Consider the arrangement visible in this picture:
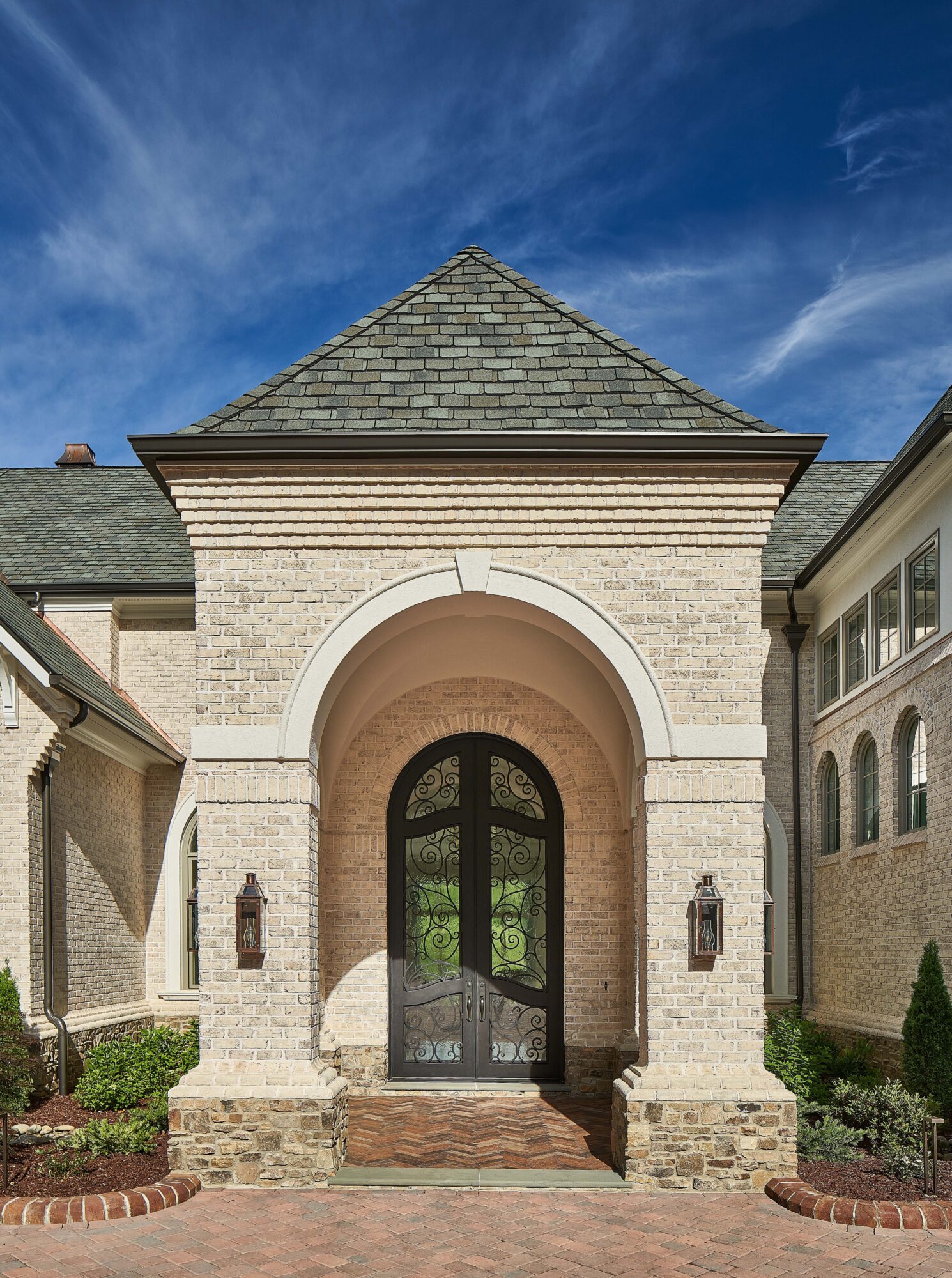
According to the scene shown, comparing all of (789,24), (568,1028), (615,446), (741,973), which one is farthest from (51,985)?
(789,24)

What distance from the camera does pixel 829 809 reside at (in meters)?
15.2

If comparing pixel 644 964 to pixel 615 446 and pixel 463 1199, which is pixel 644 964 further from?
pixel 615 446

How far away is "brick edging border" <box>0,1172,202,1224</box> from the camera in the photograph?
798 centimetres

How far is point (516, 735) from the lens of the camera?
42.4 ft

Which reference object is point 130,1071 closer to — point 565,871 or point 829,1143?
point 565,871

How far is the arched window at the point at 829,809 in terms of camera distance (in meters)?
15.0

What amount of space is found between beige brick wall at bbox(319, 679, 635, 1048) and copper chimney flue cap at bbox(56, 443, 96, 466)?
11.1 metres

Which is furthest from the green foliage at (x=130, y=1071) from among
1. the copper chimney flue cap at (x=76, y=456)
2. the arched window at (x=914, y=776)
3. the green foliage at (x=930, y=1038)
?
the copper chimney flue cap at (x=76, y=456)

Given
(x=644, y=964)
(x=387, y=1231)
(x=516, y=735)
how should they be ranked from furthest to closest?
1. (x=516, y=735)
2. (x=644, y=964)
3. (x=387, y=1231)

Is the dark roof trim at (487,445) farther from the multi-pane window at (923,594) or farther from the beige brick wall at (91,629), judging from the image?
the beige brick wall at (91,629)

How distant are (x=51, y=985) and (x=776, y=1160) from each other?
7.45m

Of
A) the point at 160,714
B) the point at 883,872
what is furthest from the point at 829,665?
the point at 160,714

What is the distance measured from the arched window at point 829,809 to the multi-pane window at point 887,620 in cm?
221

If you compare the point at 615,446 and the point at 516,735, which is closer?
the point at 615,446
